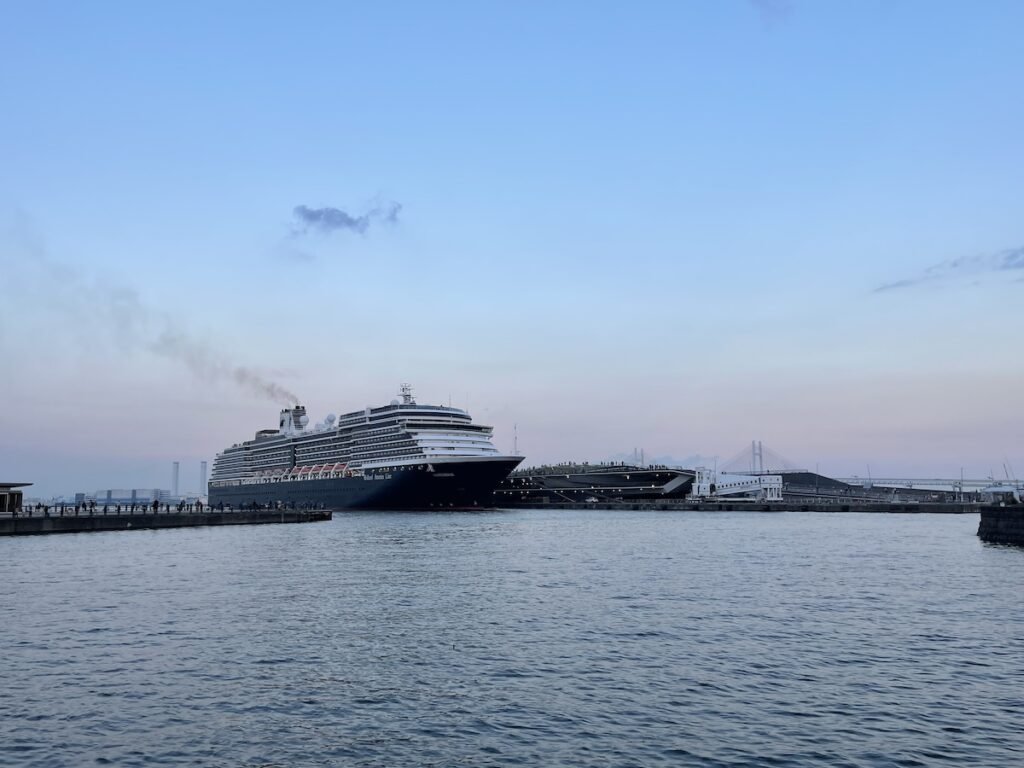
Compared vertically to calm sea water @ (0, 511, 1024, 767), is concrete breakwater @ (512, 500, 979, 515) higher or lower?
lower

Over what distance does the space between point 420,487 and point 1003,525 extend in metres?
80.1

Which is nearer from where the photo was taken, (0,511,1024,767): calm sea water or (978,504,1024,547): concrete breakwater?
(0,511,1024,767): calm sea water

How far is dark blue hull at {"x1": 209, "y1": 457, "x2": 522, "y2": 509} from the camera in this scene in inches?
4818

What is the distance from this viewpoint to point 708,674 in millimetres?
22047

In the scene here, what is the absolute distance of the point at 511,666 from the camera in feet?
75.4

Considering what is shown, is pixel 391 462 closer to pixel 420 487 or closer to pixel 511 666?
pixel 420 487

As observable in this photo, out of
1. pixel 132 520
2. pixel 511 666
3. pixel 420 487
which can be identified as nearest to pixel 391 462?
pixel 420 487

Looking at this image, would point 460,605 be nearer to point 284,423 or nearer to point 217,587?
point 217,587

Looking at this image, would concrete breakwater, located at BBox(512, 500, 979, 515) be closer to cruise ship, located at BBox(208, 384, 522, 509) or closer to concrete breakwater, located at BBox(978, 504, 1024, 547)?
cruise ship, located at BBox(208, 384, 522, 509)

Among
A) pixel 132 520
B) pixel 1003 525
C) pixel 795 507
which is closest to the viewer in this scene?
pixel 1003 525

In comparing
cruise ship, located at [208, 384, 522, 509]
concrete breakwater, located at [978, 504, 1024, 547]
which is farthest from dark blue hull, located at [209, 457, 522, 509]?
concrete breakwater, located at [978, 504, 1024, 547]

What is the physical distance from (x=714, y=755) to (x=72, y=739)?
13401 mm

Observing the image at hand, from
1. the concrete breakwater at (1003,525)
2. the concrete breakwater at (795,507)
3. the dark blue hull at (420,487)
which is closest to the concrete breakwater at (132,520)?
the dark blue hull at (420,487)

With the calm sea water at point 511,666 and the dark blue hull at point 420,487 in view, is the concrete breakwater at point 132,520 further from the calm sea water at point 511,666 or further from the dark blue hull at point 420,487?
the calm sea water at point 511,666
